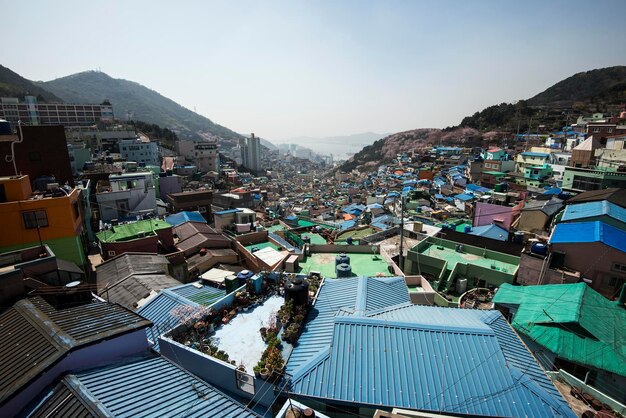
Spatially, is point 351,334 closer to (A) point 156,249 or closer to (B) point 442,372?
(B) point 442,372

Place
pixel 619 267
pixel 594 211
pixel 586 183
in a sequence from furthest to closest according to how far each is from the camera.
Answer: pixel 586 183, pixel 594 211, pixel 619 267

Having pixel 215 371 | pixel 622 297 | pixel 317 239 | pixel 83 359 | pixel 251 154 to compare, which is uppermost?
pixel 251 154

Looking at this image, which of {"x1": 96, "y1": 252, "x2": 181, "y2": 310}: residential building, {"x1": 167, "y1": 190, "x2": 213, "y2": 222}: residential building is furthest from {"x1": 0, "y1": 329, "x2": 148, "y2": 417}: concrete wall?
{"x1": 167, "y1": 190, "x2": 213, "y2": 222}: residential building

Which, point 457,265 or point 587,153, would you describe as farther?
point 587,153

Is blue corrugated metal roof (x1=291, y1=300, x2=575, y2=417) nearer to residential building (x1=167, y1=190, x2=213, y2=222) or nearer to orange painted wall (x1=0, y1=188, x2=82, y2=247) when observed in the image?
orange painted wall (x1=0, y1=188, x2=82, y2=247)

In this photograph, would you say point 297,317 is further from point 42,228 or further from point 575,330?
point 42,228

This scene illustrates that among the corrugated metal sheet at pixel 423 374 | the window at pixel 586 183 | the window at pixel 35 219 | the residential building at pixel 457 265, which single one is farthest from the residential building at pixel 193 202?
the window at pixel 586 183

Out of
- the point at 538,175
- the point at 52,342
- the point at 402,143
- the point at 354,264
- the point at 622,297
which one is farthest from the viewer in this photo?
the point at 402,143

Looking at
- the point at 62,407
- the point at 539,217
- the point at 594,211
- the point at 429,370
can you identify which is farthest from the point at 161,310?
the point at 539,217
